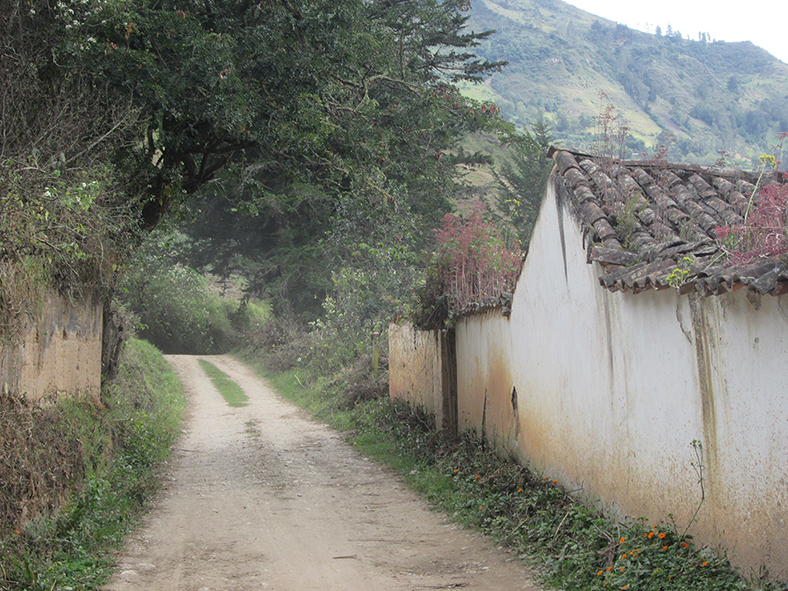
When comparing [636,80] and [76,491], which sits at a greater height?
[636,80]

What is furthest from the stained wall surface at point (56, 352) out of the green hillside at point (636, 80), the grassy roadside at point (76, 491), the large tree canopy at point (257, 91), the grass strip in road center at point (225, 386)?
the green hillside at point (636, 80)

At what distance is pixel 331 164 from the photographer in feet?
36.2

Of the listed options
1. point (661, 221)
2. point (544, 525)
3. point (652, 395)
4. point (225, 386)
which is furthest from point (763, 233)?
point (225, 386)

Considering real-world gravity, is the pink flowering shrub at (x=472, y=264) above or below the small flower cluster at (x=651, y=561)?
above

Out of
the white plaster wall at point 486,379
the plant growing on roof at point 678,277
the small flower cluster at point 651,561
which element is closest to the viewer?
the plant growing on roof at point 678,277

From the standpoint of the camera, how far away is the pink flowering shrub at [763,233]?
161 inches

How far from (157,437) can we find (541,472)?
735 cm

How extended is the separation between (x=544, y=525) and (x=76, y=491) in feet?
15.6

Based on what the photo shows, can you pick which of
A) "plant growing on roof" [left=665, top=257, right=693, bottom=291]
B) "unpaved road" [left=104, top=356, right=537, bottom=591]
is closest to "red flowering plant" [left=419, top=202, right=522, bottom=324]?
"unpaved road" [left=104, top=356, right=537, bottom=591]

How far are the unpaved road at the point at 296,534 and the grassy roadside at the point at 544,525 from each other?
0.27 m

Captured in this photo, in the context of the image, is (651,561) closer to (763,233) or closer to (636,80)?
(763,233)

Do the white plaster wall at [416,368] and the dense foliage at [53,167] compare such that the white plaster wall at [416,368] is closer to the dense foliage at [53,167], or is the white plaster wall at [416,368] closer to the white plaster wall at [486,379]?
the white plaster wall at [486,379]

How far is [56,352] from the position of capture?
7.87 metres

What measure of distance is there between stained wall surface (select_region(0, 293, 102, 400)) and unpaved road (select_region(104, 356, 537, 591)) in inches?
73.3
